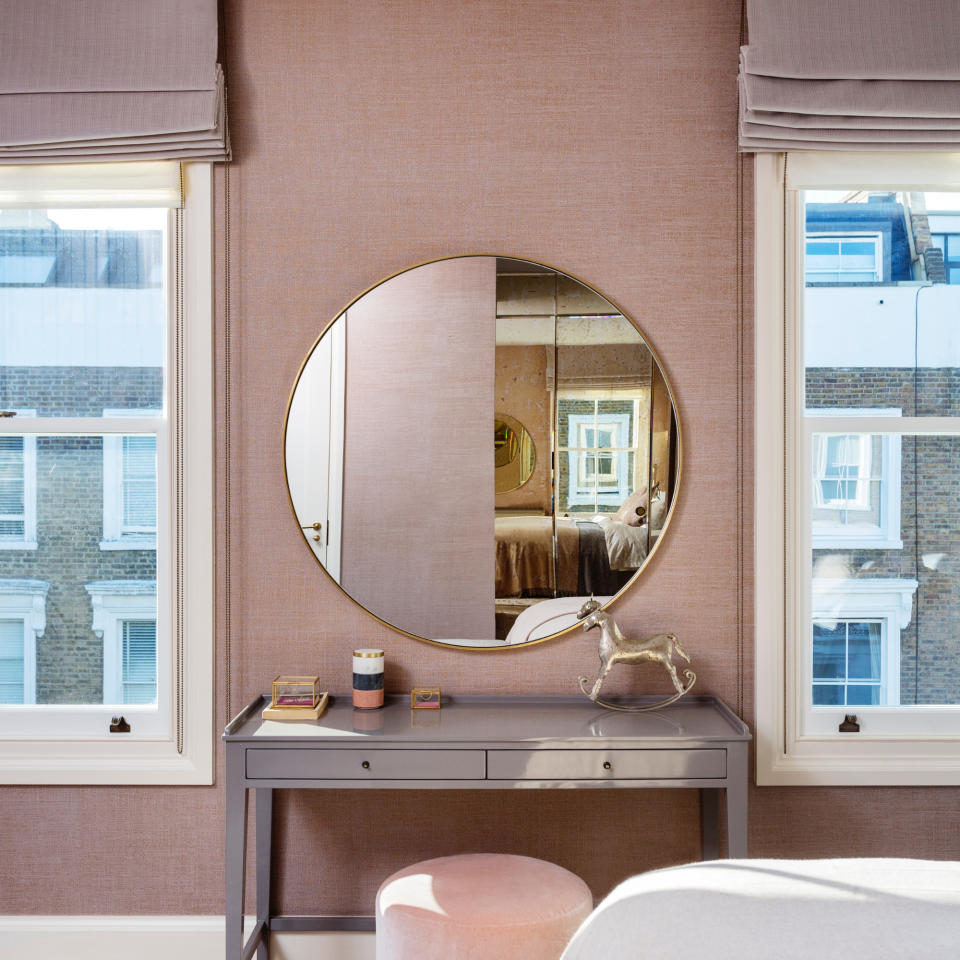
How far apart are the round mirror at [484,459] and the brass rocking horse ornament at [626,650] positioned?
14 cm

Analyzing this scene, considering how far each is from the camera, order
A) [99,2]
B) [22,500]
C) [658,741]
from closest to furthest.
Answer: [658,741]
[99,2]
[22,500]

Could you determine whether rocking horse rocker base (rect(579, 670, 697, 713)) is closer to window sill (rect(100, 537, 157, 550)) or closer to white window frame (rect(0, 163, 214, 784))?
white window frame (rect(0, 163, 214, 784))

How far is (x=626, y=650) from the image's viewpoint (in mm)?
1987

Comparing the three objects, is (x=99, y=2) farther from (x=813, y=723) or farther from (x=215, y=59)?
(x=813, y=723)

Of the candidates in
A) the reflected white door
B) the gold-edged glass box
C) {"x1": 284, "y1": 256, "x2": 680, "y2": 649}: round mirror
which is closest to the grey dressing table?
the gold-edged glass box

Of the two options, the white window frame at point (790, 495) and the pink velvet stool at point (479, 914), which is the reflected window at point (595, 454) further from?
the pink velvet stool at point (479, 914)

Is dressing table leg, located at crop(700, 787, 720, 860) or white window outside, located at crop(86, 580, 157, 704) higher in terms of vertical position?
white window outside, located at crop(86, 580, 157, 704)

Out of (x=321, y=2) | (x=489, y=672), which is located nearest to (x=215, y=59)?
(x=321, y=2)

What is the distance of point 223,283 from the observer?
2166mm

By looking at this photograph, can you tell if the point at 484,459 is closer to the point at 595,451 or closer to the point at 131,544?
the point at 595,451

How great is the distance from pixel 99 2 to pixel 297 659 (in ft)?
5.98

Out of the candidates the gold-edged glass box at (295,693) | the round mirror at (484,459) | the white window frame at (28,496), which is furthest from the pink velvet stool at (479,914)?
the white window frame at (28,496)

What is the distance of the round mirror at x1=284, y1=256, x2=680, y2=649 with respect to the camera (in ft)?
7.02

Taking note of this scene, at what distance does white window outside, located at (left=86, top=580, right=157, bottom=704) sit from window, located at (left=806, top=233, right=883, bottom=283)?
207 cm
